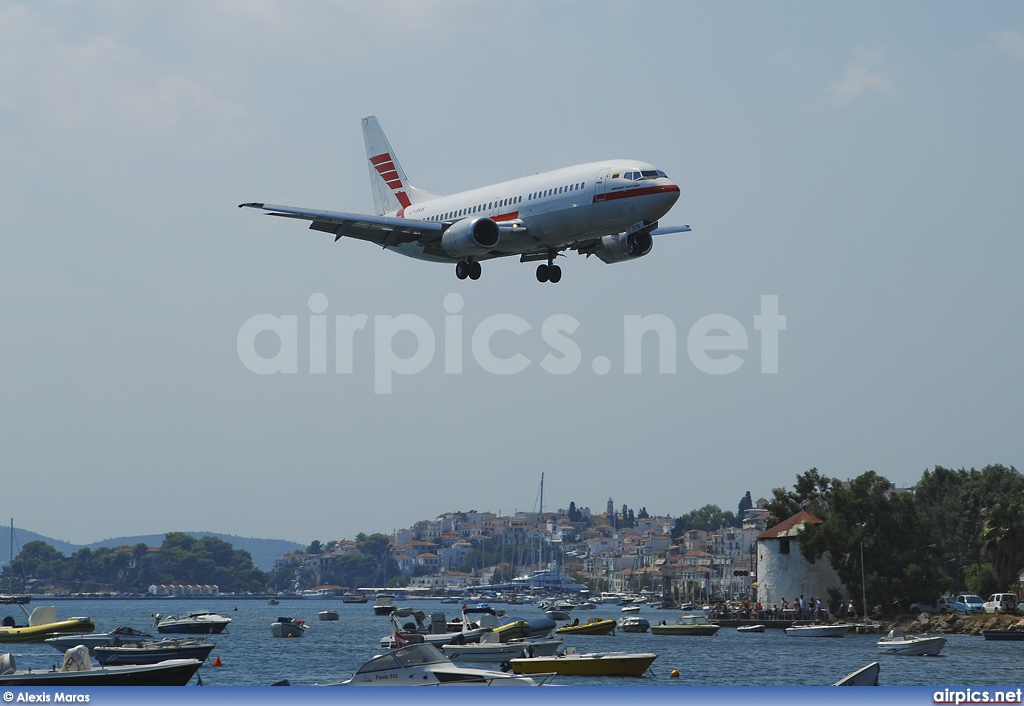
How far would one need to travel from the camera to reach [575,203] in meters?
48.1

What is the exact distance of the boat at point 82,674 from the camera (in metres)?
39.0

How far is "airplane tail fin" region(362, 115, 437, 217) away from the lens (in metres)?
71.2

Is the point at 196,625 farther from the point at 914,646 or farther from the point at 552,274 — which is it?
the point at 552,274

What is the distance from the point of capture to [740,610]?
123938mm

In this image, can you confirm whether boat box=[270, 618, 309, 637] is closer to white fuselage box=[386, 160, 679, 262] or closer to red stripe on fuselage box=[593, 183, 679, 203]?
white fuselage box=[386, 160, 679, 262]

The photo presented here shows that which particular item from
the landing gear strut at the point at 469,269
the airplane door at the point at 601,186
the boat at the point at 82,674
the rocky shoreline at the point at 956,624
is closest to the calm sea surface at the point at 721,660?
the rocky shoreline at the point at 956,624

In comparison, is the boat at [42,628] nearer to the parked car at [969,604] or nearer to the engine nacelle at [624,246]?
→ the engine nacelle at [624,246]

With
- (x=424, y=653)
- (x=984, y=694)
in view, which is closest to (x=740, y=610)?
(x=424, y=653)

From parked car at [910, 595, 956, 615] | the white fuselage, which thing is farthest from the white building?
the white fuselage

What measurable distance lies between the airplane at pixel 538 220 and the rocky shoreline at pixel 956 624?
57.9 metres

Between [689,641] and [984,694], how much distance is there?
92.5m

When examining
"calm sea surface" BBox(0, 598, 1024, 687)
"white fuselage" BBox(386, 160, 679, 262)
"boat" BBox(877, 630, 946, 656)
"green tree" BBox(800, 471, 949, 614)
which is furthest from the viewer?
"green tree" BBox(800, 471, 949, 614)

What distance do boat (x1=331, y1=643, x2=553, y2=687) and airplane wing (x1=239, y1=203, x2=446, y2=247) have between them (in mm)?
18508

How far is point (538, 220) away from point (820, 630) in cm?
6195
